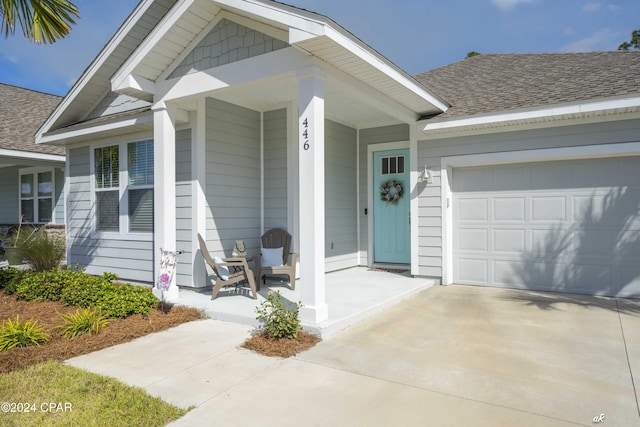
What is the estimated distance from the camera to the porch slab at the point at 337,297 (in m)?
4.68

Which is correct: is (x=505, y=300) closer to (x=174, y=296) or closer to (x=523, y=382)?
(x=523, y=382)

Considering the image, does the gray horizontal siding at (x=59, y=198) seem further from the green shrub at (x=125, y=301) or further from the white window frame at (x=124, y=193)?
the green shrub at (x=125, y=301)

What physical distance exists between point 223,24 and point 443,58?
33.2m

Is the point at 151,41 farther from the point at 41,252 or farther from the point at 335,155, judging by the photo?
the point at 41,252

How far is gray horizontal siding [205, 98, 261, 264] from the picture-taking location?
627cm

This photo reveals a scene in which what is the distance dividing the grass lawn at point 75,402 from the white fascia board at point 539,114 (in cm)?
553

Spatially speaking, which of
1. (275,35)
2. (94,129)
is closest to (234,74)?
(275,35)

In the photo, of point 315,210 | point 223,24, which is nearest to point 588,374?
point 315,210

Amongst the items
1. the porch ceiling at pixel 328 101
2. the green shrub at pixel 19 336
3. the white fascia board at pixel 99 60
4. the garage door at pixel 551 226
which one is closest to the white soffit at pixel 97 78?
the white fascia board at pixel 99 60

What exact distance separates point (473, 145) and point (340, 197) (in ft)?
8.47

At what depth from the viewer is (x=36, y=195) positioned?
10.9 m

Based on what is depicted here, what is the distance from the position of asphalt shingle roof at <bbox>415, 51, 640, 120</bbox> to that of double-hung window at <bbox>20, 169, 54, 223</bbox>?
970 cm

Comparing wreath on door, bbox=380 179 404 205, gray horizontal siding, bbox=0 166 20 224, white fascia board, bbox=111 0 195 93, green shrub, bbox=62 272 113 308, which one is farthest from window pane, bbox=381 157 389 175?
gray horizontal siding, bbox=0 166 20 224

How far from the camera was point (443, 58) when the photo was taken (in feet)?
113
